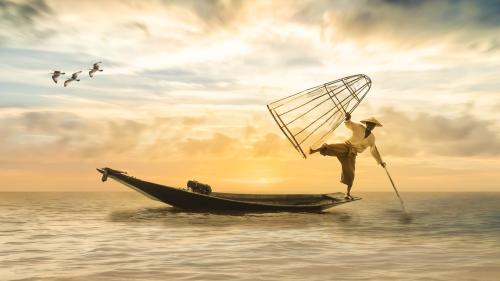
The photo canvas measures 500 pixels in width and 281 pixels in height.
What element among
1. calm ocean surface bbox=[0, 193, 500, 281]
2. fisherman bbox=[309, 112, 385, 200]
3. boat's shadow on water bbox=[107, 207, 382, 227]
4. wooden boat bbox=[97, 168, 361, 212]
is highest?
fisherman bbox=[309, 112, 385, 200]

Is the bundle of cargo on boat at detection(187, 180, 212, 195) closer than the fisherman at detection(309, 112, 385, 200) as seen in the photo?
No

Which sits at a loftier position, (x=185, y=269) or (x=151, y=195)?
(x=151, y=195)

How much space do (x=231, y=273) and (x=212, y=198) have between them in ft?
55.6

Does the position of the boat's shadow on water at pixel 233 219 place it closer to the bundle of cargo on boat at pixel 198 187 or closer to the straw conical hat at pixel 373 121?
the bundle of cargo on boat at pixel 198 187

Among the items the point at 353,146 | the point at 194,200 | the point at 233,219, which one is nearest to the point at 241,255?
the point at 233,219

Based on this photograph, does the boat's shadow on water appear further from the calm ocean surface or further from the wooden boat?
the calm ocean surface

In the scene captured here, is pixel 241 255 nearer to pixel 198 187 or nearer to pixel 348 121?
pixel 348 121

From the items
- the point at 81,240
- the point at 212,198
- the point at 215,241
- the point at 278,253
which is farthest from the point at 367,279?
the point at 212,198

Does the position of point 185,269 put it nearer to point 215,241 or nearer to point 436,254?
point 215,241

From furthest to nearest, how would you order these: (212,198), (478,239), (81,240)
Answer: (212,198)
(478,239)
(81,240)

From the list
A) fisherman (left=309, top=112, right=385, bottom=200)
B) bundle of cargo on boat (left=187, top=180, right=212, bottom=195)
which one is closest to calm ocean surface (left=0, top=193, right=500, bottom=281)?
fisherman (left=309, top=112, right=385, bottom=200)

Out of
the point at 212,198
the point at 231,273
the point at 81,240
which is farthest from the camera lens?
the point at 212,198

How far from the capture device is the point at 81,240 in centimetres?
1823

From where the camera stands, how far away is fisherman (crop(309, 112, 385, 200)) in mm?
24484
